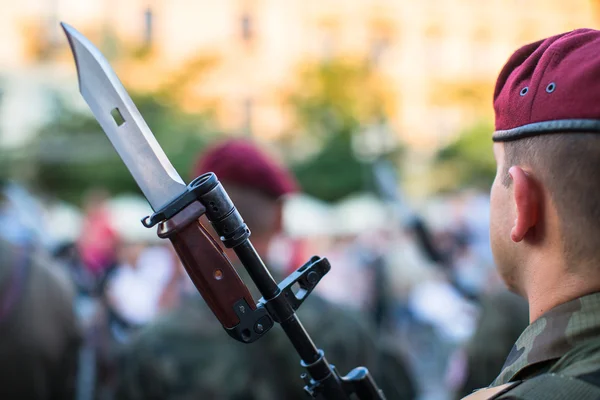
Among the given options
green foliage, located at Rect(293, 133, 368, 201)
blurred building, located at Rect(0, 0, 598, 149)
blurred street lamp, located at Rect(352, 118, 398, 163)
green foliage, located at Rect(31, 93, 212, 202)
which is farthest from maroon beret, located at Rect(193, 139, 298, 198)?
green foliage, located at Rect(293, 133, 368, 201)

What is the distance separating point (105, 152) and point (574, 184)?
935 inches

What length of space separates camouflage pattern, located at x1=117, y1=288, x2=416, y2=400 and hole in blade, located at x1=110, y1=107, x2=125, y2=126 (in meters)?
1.64

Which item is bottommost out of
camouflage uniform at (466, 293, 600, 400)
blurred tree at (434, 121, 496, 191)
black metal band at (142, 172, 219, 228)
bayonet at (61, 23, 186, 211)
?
blurred tree at (434, 121, 496, 191)

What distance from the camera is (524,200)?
4.45ft

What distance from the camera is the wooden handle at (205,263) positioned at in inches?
54.3

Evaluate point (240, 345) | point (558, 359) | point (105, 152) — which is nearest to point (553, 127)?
point (558, 359)

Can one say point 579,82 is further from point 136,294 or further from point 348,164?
point 348,164

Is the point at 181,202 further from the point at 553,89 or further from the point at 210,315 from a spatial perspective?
the point at 210,315

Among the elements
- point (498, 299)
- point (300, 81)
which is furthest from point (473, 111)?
point (498, 299)

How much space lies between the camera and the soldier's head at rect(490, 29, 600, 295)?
1.29 meters

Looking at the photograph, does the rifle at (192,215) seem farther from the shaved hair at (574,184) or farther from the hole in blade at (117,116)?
the shaved hair at (574,184)

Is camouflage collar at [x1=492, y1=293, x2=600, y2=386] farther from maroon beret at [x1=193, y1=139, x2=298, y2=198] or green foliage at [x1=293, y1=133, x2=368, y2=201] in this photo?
green foliage at [x1=293, y1=133, x2=368, y2=201]

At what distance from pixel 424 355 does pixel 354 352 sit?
6339mm

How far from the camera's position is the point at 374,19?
41562 mm
